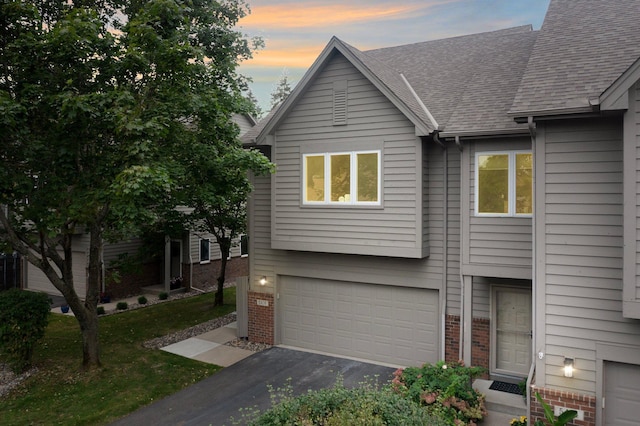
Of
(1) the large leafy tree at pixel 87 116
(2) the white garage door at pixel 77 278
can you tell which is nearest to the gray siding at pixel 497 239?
(1) the large leafy tree at pixel 87 116

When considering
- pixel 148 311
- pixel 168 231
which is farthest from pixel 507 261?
pixel 148 311

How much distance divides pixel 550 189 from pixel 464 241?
9.10 feet

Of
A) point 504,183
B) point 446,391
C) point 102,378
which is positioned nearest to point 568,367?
point 446,391

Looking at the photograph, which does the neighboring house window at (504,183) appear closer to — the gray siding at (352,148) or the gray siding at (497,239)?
the gray siding at (497,239)

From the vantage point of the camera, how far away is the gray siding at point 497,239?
30.2 ft

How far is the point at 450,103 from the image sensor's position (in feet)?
37.0

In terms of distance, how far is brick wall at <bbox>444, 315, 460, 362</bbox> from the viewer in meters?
10.2

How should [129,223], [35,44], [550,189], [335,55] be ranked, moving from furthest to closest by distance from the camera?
[335,55] → [129,223] → [35,44] → [550,189]

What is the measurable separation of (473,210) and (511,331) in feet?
9.53

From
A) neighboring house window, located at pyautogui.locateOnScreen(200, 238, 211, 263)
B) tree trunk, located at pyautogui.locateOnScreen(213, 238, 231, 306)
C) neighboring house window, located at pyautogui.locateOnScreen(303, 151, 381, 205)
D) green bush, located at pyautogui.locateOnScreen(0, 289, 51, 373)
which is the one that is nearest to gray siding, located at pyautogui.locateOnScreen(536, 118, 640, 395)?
neighboring house window, located at pyautogui.locateOnScreen(303, 151, 381, 205)

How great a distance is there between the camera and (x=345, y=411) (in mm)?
5512

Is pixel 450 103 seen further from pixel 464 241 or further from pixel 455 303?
pixel 455 303

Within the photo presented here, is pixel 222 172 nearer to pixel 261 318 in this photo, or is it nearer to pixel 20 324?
pixel 261 318

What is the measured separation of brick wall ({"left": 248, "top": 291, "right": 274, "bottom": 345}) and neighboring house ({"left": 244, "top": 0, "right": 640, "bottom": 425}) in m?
0.04
